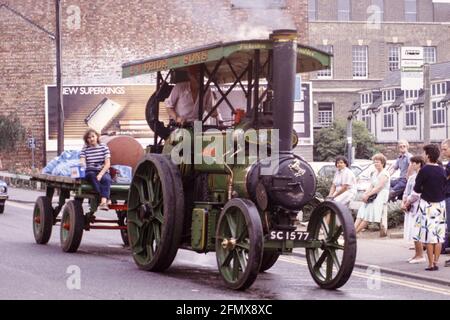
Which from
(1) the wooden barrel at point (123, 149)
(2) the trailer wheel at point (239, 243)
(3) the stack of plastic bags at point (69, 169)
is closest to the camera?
(2) the trailer wheel at point (239, 243)

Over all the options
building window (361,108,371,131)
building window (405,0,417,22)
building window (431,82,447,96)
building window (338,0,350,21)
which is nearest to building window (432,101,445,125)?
building window (431,82,447,96)

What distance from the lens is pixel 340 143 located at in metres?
65.1

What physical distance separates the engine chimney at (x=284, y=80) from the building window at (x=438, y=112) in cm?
5602

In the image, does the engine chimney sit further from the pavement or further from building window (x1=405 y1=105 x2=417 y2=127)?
building window (x1=405 y1=105 x2=417 y2=127)

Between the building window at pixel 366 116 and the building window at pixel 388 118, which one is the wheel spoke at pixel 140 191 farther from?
the building window at pixel 366 116

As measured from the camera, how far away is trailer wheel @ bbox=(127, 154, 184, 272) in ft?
41.8

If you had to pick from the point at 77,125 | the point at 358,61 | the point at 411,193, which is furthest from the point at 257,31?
the point at 358,61

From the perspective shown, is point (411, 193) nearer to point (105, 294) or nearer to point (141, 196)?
point (141, 196)

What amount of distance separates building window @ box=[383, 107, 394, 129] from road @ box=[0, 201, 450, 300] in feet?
191

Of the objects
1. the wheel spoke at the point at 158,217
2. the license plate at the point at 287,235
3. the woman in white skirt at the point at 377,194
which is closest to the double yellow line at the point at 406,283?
the license plate at the point at 287,235

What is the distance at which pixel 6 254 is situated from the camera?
15406 mm

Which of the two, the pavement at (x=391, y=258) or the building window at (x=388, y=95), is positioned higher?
the building window at (x=388, y=95)

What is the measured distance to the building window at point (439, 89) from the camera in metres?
67.1

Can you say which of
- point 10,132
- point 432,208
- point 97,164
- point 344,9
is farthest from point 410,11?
point 432,208
